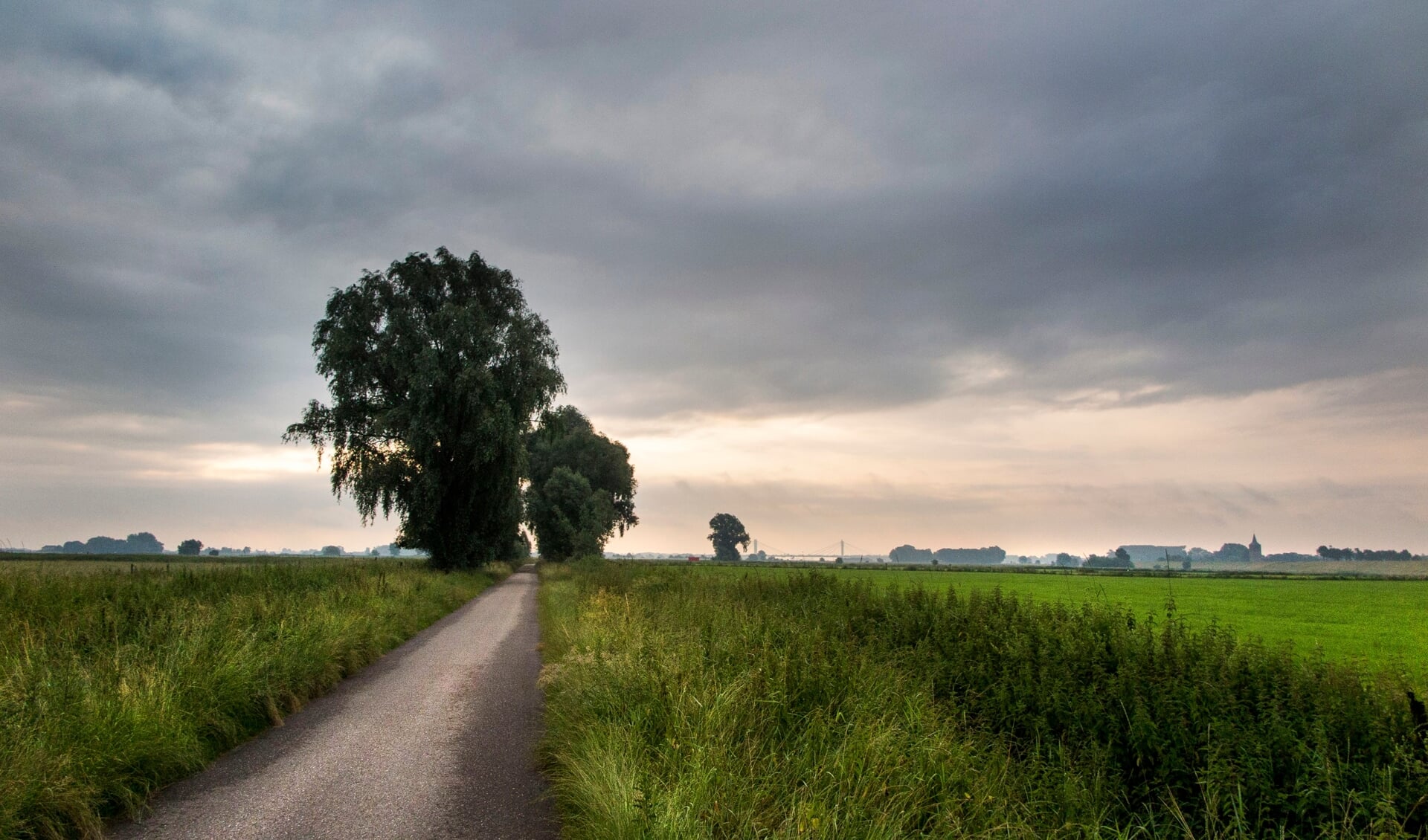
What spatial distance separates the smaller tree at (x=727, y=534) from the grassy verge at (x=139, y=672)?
161 meters

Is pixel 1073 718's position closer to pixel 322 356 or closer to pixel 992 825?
pixel 992 825

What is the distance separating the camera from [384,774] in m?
6.49

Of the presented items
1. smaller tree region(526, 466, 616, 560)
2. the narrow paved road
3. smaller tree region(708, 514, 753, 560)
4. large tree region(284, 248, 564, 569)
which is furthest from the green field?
smaller tree region(708, 514, 753, 560)

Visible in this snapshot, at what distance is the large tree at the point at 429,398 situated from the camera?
2964cm

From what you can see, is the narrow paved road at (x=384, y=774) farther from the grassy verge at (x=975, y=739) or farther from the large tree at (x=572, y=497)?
A: the large tree at (x=572, y=497)

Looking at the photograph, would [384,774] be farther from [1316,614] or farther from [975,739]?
[1316,614]

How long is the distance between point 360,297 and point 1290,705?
3463 cm

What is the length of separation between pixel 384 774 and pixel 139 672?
3.33m

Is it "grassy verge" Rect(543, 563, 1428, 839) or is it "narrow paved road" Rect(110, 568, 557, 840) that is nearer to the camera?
"grassy verge" Rect(543, 563, 1428, 839)

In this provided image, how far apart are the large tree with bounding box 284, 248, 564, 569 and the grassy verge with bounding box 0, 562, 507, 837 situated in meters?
14.8

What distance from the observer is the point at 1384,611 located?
22.4m

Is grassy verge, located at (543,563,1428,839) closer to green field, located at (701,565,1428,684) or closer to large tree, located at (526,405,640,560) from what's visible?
green field, located at (701,565,1428,684)

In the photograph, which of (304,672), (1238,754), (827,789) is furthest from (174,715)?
(1238,754)

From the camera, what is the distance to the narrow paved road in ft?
17.5
